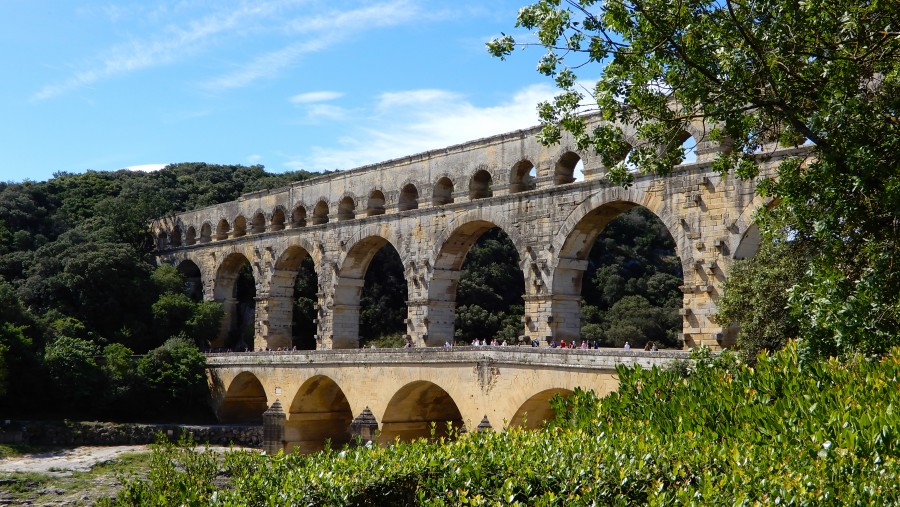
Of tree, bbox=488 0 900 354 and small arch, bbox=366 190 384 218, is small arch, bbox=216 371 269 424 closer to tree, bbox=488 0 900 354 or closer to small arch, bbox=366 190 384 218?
small arch, bbox=366 190 384 218

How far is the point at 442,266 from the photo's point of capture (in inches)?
1185

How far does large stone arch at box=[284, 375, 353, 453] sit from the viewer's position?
105ft

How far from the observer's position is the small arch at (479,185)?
2919cm

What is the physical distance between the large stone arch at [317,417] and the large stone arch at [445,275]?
426cm

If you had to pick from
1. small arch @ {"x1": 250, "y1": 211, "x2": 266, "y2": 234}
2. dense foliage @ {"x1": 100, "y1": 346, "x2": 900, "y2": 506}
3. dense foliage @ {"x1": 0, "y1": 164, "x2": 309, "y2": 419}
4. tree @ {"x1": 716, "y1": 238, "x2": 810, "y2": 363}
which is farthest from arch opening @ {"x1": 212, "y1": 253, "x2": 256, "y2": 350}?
dense foliage @ {"x1": 100, "y1": 346, "x2": 900, "y2": 506}

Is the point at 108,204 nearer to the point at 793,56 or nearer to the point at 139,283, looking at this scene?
the point at 139,283

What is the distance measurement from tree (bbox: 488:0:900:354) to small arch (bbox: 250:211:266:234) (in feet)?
91.0

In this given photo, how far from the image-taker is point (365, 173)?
33688 mm

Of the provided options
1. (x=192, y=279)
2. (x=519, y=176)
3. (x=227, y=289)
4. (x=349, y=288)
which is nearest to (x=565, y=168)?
(x=519, y=176)

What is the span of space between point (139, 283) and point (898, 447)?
3554 centimetres

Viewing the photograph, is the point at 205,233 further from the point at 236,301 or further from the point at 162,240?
the point at 162,240

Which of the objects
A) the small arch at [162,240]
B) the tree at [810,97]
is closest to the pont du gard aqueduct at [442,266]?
the small arch at [162,240]

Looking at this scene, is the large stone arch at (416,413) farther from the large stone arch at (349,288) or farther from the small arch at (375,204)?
the small arch at (375,204)

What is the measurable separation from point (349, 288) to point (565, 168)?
10.7 metres
